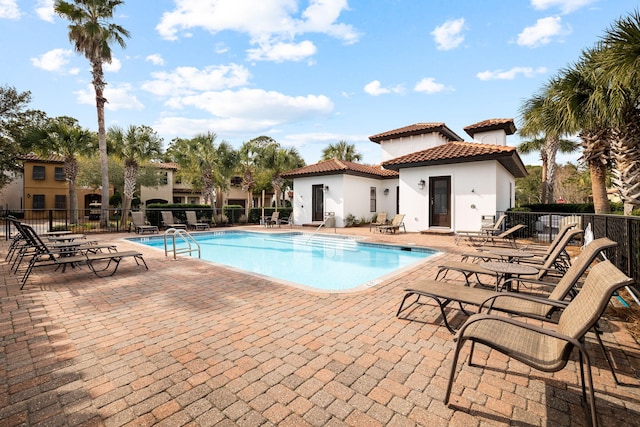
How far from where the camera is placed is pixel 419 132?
20.6 metres

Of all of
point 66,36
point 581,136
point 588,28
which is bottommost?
point 581,136

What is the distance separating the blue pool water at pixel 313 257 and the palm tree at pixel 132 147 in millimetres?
6223

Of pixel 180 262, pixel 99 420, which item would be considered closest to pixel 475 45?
pixel 180 262

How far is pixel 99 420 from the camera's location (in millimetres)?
2043

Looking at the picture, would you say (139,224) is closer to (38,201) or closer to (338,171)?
(338,171)

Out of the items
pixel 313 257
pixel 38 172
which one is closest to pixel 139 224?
pixel 313 257

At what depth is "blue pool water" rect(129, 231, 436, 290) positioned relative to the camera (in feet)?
24.9

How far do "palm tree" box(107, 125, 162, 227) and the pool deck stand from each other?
15.0m

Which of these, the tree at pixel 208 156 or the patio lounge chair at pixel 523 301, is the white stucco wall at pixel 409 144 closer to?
the tree at pixel 208 156

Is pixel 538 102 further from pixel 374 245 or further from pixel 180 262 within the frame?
pixel 180 262

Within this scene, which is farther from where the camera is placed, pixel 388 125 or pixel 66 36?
pixel 388 125

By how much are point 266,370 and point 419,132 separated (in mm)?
20742

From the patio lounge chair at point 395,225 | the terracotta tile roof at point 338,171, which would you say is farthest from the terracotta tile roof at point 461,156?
the terracotta tile roof at point 338,171

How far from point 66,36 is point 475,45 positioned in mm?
19940
